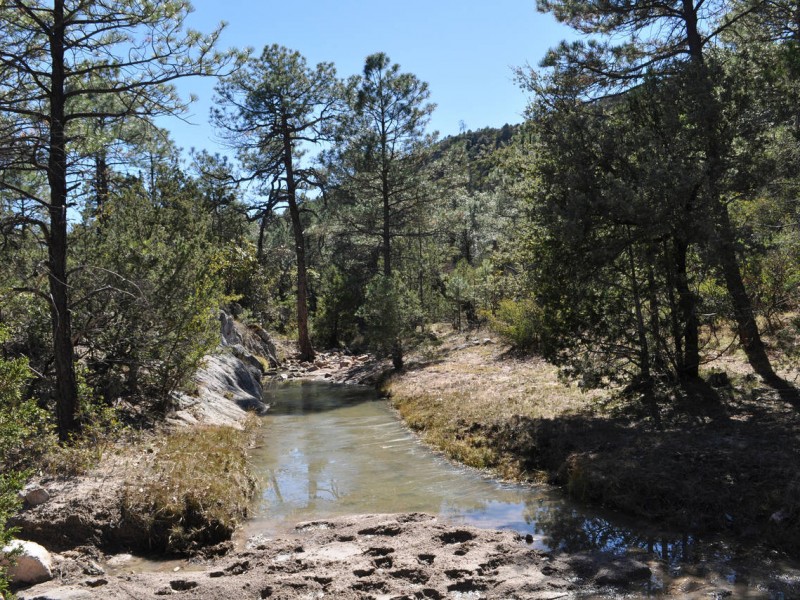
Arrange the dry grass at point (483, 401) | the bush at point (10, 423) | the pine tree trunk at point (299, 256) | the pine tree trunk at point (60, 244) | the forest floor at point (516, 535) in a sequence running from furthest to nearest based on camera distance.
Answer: the pine tree trunk at point (299, 256), the dry grass at point (483, 401), the pine tree trunk at point (60, 244), the forest floor at point (516, 535), the bush at point (10, 423)

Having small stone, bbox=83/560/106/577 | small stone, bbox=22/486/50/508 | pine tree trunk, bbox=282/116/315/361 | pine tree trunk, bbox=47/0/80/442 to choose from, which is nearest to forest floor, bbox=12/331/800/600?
small stone, bbox=83/560/106/577

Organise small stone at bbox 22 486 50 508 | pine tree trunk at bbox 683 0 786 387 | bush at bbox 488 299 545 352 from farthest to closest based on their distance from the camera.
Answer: bush at bbox 488 299 545 352 < pine tree trunk at bbox 683 0 786 387 < small stone at bbox 22 486 50 508

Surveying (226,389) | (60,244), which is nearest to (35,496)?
(60,244)

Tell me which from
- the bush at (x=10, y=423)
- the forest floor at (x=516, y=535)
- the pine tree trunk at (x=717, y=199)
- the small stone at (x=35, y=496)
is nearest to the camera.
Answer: the bush at (x=10, y=423)

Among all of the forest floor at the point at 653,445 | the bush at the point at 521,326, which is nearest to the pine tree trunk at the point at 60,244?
the forest floor at the point at 653,445

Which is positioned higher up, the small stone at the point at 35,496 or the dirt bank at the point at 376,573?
the small stone at the point at 35,496

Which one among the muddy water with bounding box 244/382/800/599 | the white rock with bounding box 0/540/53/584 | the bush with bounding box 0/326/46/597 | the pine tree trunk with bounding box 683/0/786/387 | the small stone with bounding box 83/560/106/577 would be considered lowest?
the muddy water with bounding box 244/382/800/599

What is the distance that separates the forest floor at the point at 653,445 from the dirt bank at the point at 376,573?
61.7 inches

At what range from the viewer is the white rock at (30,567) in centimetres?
577

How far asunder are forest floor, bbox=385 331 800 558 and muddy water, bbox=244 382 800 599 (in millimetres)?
368

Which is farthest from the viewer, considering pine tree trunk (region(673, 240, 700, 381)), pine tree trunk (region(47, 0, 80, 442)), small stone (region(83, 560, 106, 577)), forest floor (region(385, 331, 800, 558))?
pine tree trunk (region(673, 240, 700, 381))

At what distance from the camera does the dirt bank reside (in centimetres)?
559

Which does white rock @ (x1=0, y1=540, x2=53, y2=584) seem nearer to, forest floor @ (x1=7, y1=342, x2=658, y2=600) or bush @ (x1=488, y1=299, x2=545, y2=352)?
forest floor @ (x1=7, y1=342, x2=658, y2=600)

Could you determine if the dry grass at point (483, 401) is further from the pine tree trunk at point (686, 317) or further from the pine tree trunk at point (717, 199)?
the pine tree trunk at point (717, 199)
